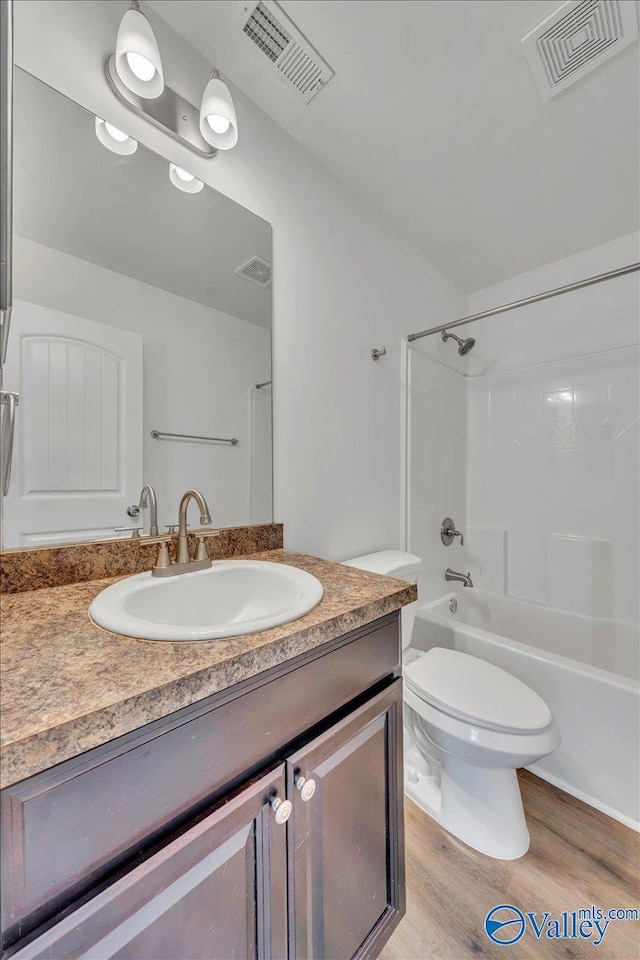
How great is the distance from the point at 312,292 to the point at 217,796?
1479mm

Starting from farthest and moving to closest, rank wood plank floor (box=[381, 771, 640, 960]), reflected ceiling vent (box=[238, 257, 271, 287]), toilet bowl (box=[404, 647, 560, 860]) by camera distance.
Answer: reflected ceiling vent (box=[238, 257, 271, 287]) → toilet bowl (box=[404, 647, 560, 860]) → wood plank floor (box=[381, 771, 640, 960])

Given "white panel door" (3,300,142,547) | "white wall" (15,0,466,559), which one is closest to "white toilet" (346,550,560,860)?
"white wall" (15,0,466,559)

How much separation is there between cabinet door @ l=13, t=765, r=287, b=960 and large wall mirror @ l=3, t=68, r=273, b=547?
0.67 m

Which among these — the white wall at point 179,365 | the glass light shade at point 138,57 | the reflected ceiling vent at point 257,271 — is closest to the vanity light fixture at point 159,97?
the glass light shade at point 138,57

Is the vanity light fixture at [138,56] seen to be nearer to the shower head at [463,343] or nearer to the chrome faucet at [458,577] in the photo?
the shower head at [463,343]

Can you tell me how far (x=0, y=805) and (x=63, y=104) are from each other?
1336 mm

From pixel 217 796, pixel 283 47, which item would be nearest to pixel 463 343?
pixel 283 47

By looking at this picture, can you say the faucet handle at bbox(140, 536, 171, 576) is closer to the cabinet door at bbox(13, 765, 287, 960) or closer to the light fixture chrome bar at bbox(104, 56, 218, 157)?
the cabinet door at bbox(13, 765, 287, 960)

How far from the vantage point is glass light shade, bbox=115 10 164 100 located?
90cm

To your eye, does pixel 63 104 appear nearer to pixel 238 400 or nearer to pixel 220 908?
pixel 238 400

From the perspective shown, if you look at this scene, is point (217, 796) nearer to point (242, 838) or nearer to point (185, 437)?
point (242, 838)

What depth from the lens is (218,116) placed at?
1.06 m

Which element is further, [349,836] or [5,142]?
[349,836]

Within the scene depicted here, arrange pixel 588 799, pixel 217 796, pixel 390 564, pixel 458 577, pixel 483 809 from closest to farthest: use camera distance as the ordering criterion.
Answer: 1. pixel 217 796
2. pixel 483 809
3. pixel 588 799
4. pixel 390 564
5. pixel 458 577
